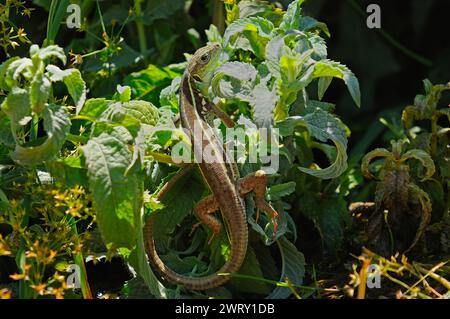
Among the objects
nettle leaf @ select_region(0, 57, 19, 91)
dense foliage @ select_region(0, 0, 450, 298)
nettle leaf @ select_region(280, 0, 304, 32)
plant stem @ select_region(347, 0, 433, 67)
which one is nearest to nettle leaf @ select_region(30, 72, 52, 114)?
dense foliage @ select_region(0, 0, 450, 298)

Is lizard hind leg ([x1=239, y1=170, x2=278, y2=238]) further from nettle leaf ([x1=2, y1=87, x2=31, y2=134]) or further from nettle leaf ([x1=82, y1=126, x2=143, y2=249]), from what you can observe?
nettle leaf ([x1=2, y1=87, x2=31, y2=134])

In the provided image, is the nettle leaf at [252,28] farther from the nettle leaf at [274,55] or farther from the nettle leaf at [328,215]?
the nettle leaf at [328,215]

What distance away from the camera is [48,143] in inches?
72.8

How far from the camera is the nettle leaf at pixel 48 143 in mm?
1852

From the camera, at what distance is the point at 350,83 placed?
2.08 meters

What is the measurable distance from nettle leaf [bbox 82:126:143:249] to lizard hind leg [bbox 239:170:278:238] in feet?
1.22

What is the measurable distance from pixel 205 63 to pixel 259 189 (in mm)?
431

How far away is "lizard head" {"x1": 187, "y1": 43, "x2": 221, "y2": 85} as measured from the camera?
2262 mm

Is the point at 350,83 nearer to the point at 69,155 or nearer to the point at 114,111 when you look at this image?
the point at 114,111

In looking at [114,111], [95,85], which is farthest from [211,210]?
[95,85]

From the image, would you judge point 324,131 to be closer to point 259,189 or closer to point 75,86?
point 259,189

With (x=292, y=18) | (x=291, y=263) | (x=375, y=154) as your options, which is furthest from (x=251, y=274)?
(x=292, y=18)

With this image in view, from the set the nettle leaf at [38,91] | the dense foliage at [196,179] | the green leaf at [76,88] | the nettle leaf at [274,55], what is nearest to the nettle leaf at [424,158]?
the dense foliage at [196,179]
